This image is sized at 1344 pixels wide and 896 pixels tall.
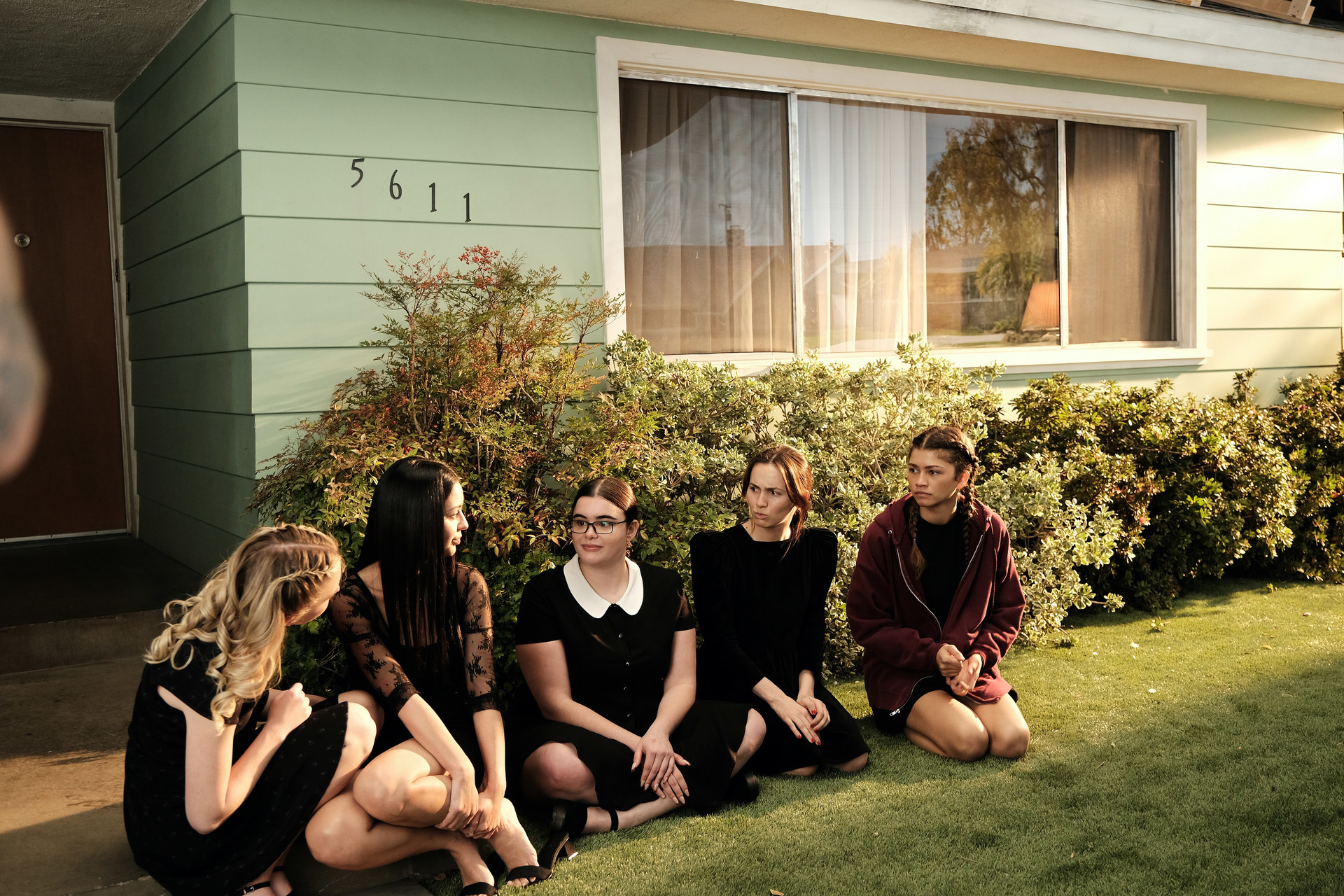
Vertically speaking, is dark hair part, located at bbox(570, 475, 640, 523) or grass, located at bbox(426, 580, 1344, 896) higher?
dark hair part, located at bbox(570, 475, 640, 523)

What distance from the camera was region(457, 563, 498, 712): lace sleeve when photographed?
3150 mm

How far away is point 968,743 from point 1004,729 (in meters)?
0.15

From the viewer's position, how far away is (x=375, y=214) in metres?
4.86

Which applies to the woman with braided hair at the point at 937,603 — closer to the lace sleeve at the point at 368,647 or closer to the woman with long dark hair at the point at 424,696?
the woman with long dark hair at the point at 424,696

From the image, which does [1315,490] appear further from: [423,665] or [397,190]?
[423,665]

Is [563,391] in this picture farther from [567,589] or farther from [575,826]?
[575,826]

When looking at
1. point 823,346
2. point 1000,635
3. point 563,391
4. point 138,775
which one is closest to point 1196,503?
point 823,346

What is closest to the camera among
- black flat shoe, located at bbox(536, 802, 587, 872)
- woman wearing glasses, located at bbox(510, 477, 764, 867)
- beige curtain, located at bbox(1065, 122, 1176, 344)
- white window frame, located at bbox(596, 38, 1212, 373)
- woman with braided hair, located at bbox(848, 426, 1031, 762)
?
black flat shoe, located at bbox(536, 802, 587, 872)

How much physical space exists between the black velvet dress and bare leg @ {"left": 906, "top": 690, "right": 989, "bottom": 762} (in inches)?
10.9

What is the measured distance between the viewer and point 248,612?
2.59 m

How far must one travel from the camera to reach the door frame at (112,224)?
6324 mm

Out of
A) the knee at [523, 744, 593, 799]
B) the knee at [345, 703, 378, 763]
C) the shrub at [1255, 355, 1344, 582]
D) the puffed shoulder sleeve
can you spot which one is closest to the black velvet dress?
the puffed shoulder sleeve

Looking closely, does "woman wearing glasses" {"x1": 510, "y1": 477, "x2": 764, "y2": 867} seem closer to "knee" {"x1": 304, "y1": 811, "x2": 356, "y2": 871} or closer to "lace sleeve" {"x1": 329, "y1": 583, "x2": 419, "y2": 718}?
"lace sleeve" {"x1": 329, "y1": 583, "x2": 419, "y2": 718}

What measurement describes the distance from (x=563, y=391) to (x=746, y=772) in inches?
74.5
